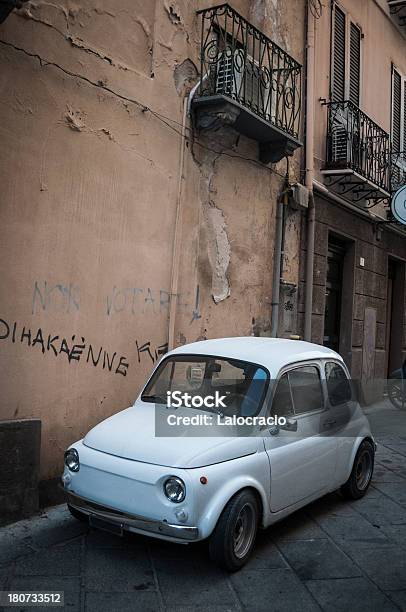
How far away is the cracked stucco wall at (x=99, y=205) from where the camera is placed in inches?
207

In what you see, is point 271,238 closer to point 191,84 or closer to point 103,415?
point 191,84

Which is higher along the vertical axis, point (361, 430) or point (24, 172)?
point (24, 172)

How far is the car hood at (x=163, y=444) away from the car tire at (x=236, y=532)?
32 centimetres

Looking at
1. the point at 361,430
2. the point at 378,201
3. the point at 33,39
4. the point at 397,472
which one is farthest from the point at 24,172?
the point at 378,201

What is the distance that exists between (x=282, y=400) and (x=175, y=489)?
1318mm

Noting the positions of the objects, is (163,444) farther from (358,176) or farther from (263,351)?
(358,176)

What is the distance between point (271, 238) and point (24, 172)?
4.58 meters

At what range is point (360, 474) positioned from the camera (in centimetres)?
598

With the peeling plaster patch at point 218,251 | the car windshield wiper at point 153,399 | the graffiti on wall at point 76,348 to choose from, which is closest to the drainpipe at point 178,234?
the graffiti on wall at point 76,348

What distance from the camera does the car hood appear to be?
4.04 metres

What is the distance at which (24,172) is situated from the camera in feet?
17.3

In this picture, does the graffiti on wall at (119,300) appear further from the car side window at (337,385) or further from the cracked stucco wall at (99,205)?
the car side window at (337,385)

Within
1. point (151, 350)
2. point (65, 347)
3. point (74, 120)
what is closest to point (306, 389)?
point (151, 350)

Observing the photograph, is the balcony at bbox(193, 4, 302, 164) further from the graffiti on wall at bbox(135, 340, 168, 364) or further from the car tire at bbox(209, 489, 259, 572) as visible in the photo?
the car tire at bbox(209, 489, 259, 572)
